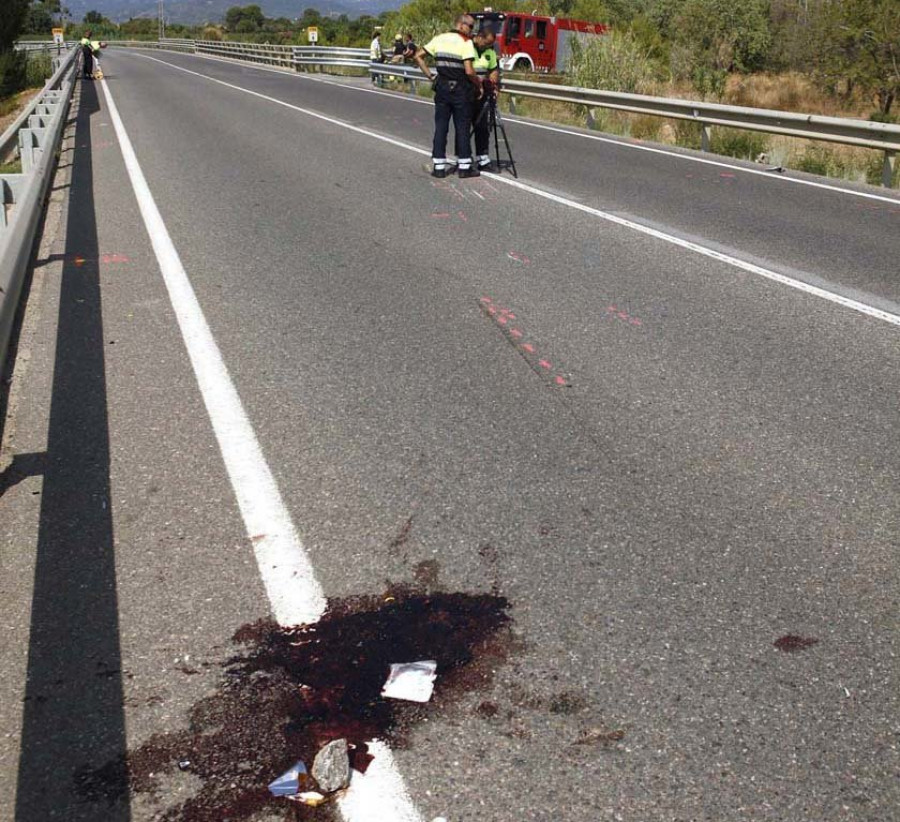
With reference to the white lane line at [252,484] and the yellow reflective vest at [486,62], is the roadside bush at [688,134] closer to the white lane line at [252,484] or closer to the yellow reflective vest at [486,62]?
the yellow reflective vest at [486,62]

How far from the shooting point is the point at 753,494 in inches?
166

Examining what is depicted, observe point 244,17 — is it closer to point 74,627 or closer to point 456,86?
point 456,86

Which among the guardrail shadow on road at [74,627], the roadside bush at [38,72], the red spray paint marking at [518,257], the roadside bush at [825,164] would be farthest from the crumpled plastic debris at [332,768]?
the roadside bush at [38,72]

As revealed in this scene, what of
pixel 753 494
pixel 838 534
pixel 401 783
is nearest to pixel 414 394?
pixel 753 494

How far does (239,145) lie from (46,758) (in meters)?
14.2

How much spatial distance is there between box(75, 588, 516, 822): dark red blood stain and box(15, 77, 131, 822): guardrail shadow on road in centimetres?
7

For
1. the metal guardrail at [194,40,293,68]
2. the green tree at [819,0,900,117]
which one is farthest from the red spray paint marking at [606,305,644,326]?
the metal guardrail at [194,40,293,68]

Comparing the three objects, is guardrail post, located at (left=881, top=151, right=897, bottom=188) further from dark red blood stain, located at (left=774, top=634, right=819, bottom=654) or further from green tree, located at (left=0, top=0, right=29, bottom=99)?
green tree, located at (left=0, top=0, right=29, bottom=99)

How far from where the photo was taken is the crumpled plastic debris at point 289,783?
101 inches

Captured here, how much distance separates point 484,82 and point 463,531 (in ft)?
33.0

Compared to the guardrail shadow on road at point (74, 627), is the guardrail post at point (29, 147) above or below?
above

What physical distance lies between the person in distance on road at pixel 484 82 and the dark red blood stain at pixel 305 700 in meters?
10.5

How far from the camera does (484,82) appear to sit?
12.9m

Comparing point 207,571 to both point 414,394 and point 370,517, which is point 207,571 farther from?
point 414,394
